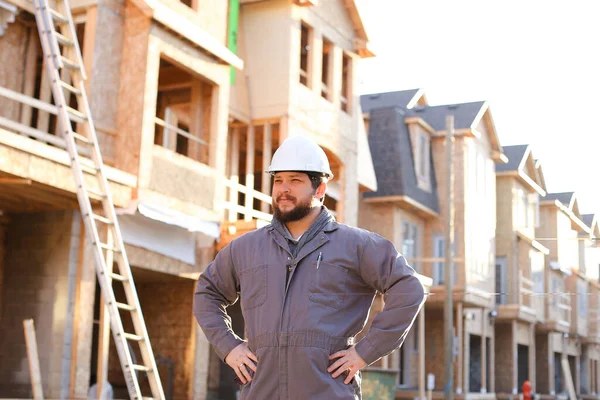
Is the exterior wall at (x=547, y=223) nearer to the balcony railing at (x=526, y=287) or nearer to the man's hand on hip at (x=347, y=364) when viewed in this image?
the balcony railing at (x=526, y=287)

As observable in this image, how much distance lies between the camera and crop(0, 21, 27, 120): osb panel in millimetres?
14055

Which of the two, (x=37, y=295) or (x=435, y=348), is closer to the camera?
(x=37, y=295)

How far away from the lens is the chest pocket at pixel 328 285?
433 cm

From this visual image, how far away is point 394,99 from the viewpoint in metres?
32.7

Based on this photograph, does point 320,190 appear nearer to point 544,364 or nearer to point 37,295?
point 37,295

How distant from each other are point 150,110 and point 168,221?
1.87 metres

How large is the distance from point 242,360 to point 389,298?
778mm

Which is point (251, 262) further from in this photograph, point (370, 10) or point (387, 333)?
point (370, 10)

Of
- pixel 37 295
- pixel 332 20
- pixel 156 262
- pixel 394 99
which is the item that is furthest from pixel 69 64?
pixel 394 99

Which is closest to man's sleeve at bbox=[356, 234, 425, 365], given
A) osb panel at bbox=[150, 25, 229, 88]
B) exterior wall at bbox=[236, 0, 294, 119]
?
osb panel at bbox=[150, 25, 229, 88]

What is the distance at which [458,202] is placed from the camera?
3102 cm

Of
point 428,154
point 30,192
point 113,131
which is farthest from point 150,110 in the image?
point 428,154

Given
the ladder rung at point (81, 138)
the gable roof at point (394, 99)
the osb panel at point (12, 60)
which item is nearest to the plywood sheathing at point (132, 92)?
the osb panel at point (12, 60)

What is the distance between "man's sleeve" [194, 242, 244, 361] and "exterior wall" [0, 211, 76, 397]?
909 cm
